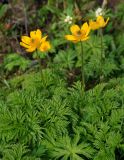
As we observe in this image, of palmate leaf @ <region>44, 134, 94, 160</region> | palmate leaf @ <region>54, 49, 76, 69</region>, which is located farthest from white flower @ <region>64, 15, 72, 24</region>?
palmate leaf @ <region>44, 134, 94, 160</region>

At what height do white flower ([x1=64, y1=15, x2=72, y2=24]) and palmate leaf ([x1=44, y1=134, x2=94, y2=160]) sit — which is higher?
white flower ([x1=64, y1=15, x2=72, y2=24])

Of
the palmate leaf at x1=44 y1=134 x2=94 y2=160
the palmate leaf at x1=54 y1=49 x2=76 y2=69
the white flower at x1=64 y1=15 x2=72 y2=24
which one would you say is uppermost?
the white flower at x1=64 y1=15 x2=72 y2=24

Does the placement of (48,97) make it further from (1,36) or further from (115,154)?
(1,36)

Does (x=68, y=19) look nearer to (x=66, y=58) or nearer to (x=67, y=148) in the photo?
(x=66, y=58)

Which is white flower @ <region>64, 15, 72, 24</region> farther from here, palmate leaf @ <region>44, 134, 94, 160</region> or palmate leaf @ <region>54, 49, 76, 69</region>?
palmate leaf @ <region>44, 134, 94, 160</region>

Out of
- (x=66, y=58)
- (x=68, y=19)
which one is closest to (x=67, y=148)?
(x=66, y=58)

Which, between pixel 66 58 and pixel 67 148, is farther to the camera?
pixel 66 58

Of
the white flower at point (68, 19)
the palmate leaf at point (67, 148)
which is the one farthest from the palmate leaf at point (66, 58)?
the palmate leaf at point (67, 148)

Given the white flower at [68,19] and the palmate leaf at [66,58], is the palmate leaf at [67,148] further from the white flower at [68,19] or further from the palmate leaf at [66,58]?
the white flower at [68,19]
